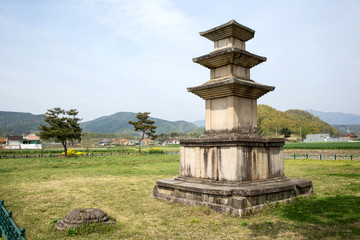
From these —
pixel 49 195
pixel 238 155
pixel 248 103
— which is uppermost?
pixel 248 103

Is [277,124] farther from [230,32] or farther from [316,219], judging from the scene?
[316,219]

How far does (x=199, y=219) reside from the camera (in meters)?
7.61

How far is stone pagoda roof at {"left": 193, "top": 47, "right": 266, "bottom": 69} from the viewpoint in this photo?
10.1 m

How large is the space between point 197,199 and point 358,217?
4.83m

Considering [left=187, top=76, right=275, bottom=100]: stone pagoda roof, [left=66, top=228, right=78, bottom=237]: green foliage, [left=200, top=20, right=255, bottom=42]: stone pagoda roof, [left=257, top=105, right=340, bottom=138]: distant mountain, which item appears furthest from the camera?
[left=257, top=105, right=340, bottom=138]: distant mountain

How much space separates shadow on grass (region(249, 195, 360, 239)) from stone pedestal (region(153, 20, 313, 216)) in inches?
25.9

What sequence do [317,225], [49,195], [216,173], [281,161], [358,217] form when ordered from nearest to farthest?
[317,225] < [358,217] < [216,173] < [281,161] < [49,195]

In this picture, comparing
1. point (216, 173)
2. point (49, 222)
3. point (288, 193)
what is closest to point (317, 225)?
point (288, 193)

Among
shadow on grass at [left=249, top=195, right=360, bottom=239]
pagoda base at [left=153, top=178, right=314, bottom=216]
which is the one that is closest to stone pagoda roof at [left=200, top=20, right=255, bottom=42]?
pagoda base at [left=153, top=178, right=314, bottom=216]

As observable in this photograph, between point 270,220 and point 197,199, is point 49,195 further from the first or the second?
point 270,220

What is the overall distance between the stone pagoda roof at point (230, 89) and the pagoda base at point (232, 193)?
11.6ft

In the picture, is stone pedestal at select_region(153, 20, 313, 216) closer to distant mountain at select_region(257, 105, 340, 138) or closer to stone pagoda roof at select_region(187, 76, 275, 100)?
stone pagoda roof at select_region(187, 76, 275, 100)

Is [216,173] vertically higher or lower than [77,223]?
higher

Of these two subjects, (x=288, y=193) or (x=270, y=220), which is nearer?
(x=270, y=220)
